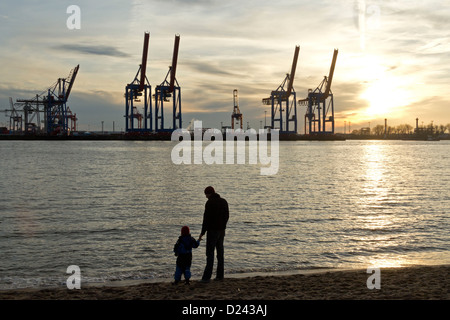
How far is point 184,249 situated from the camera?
7.86 metres

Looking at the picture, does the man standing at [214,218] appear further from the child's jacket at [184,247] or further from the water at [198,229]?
the water at [198,229]

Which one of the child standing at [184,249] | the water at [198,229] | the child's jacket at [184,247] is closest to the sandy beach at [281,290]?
the child standing at [184,249]

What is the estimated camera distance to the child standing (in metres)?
7.81

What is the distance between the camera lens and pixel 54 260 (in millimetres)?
10797

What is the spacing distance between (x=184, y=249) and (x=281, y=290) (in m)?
1.85

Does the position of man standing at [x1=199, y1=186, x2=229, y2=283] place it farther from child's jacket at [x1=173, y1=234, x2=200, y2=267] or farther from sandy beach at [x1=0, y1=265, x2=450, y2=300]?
sandy beach at [x1=0, y1=265, x2=450, y2=300]

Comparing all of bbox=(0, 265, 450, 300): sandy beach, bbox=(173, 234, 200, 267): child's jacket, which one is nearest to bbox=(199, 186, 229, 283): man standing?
bbox=(173, 234, 200, 267): child's jacket

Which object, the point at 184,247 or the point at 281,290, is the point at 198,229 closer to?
the point at 184,247

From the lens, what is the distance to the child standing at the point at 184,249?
781 centimetres

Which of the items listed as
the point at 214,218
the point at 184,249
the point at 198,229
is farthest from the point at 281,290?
the point at 198,229

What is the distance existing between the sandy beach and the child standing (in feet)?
0.91

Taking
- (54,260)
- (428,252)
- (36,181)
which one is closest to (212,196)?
(54,260)
